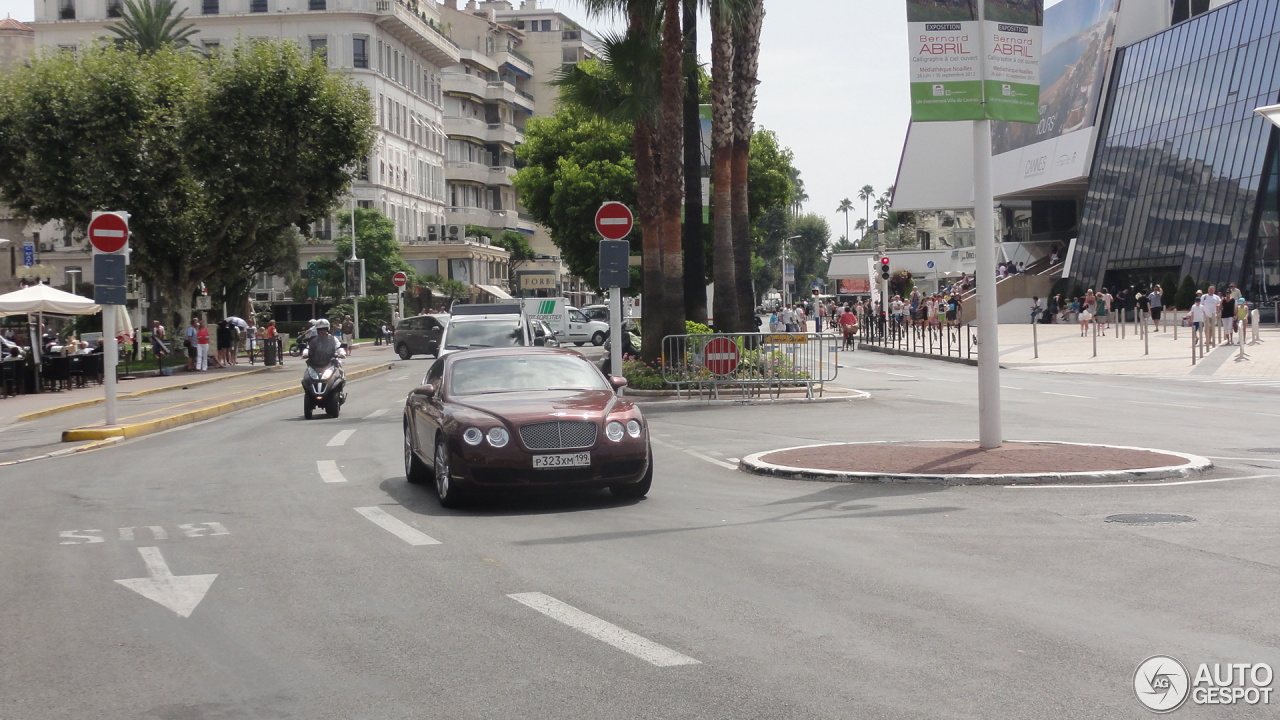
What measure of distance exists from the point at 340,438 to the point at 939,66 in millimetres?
10222

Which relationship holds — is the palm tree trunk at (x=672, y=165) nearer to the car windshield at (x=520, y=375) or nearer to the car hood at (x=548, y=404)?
the car windshield at (x=520, y=375)

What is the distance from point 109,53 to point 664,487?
39805mm

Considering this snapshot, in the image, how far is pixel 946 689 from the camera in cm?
545

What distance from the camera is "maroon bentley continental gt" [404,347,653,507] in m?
11.1

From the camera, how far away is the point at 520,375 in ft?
41.7

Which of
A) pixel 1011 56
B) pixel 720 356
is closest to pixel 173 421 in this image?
pixel 720 356

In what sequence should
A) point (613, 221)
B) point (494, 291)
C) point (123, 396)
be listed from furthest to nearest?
point (494, 291), point (123, 396), point (613, 221)

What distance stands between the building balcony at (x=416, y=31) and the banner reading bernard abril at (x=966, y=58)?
7756cm

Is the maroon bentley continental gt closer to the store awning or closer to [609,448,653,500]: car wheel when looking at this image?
[609,448,653,500]: car wheel

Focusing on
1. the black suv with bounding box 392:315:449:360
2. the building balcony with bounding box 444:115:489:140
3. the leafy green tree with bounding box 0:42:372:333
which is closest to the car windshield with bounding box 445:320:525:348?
the leafy green tree with bounding box 0:42:372:333

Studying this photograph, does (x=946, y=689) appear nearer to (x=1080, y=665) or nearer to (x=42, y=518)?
(x=1080, y=665)

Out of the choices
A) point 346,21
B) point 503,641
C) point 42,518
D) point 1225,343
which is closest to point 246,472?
point 42,518

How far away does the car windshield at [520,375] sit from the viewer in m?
12.5

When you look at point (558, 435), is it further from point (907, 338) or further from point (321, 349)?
point (907, 338)
